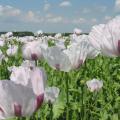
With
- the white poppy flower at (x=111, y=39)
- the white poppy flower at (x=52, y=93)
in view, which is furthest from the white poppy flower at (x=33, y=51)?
the white poppy flower at (x=111, y=39)

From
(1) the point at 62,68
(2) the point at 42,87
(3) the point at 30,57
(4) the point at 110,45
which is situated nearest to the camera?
(2) the point at 42,87

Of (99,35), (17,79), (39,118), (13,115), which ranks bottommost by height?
(39,118)

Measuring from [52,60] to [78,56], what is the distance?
13 cm

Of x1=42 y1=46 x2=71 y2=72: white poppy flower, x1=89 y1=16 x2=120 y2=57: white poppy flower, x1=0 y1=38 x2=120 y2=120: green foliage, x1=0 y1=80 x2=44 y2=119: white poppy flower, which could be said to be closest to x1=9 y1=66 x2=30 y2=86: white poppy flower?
x1=0 y1=80 x2=44 y2=119: white poppy flower

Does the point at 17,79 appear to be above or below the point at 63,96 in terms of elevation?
above

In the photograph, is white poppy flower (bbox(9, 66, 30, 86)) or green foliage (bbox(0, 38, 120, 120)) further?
green foliage (bbox(0, 38, 120, 120))

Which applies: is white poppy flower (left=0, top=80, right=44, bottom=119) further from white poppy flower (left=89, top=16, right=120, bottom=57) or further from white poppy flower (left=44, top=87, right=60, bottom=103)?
white poppy flower (left=44, top=87, right=60, bottom=103)

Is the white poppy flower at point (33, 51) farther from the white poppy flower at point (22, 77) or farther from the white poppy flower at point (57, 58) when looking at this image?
the white poppy flower at point (22, 77)

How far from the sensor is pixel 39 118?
332 centimetres

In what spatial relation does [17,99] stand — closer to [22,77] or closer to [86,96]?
[22,77]

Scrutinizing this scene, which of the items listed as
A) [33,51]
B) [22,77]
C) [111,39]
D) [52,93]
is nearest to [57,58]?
[52,93]

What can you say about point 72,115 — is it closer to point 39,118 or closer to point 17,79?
point 39,118

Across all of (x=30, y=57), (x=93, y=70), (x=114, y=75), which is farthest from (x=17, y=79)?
(x=93, y=70)

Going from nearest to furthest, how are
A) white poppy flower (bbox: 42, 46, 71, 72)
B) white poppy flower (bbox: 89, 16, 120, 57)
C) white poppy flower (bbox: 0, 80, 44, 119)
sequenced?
white poppy flower (bbox: 0, 80, 44, 119) → white poppy flower (bbox: 89, 16, 120, 57) → white poppy flower (bbox: 42, 46, 71, 72)
